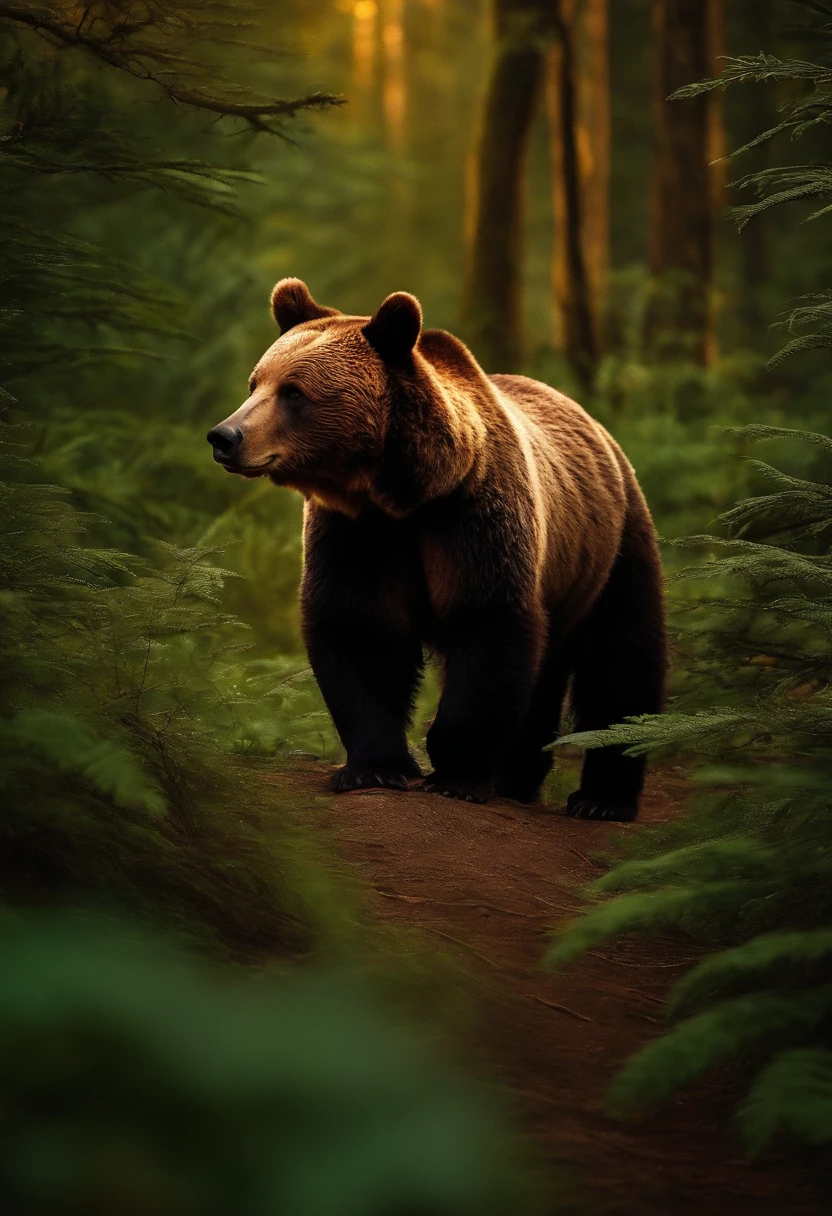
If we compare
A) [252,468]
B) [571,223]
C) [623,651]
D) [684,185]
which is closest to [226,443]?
[252,468]

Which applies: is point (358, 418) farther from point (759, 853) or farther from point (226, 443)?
point (759, 853)

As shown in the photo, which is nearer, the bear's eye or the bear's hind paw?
the bear's eye

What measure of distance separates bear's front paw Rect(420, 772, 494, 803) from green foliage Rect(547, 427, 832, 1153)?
47.8 inches

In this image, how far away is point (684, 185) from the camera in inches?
636

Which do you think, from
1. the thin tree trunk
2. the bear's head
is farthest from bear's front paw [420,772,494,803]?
the thin tree trunk

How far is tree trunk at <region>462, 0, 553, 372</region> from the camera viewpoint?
46.8ft

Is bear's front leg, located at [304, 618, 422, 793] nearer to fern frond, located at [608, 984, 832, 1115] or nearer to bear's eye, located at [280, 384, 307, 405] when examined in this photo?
bear's eye, located at [280, 384, 307, 405]

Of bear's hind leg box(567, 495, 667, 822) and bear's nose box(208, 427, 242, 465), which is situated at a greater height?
bear's nose box(208, 427, 242, 465)

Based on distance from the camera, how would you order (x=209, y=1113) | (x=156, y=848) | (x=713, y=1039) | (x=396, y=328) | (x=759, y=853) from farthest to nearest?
(x=396, y=328) → (x=156, y=848) → (x=759, y=853) → (x=713, y=1039) → (x=209, y=1113)

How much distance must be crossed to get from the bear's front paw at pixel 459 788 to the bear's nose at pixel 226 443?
1.78 metres

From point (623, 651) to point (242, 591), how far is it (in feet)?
11.2

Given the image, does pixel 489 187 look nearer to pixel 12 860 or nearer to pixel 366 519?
pixel 366 519

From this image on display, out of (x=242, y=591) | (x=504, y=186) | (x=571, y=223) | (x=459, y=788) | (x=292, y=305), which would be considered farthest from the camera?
(x=571, y=223)

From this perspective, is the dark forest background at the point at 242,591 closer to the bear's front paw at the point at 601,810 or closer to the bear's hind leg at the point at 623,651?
the bear's hind leg at the point at 623,651
